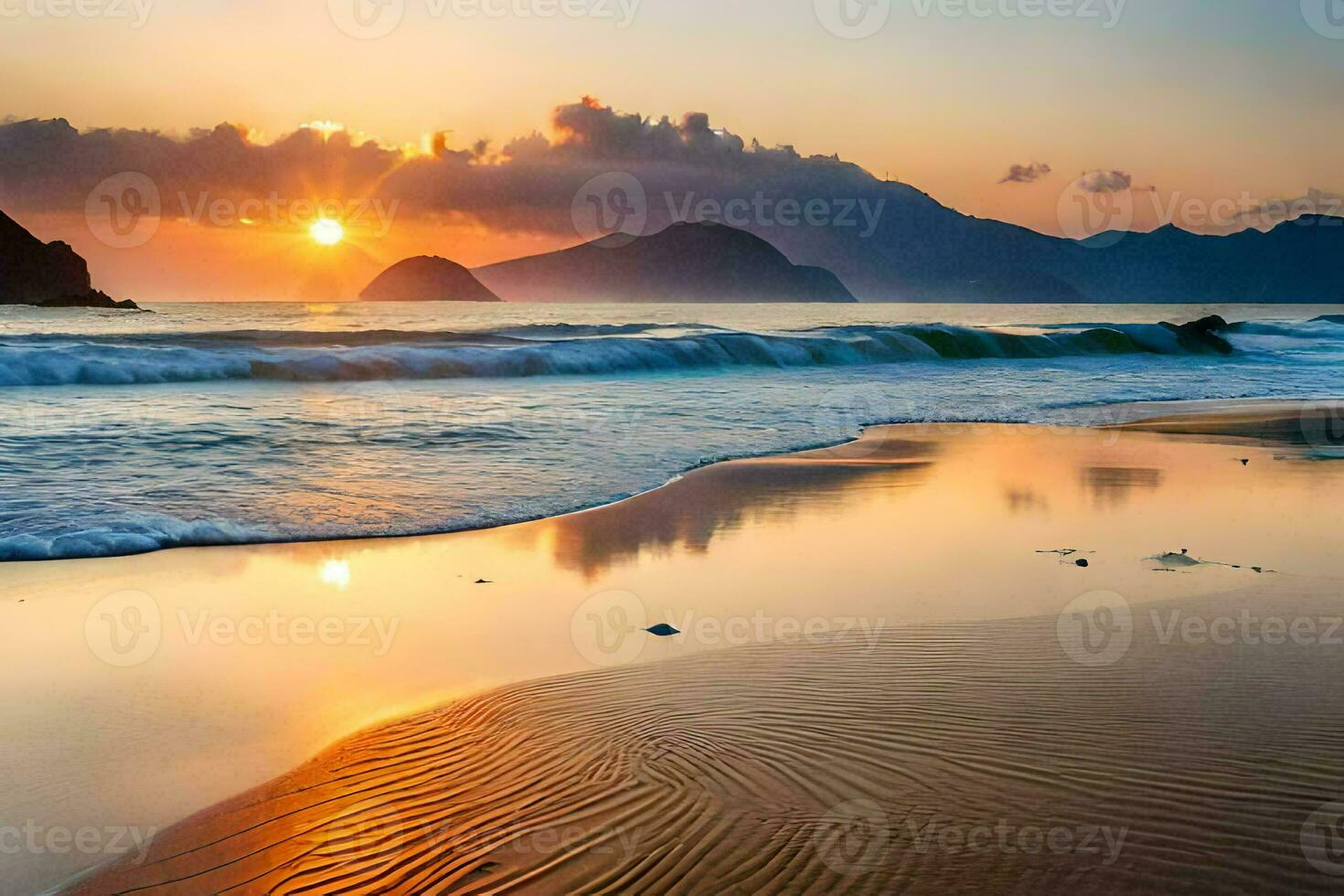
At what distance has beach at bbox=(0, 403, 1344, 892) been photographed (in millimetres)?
3725

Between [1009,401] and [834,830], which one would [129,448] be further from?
[1009,401]

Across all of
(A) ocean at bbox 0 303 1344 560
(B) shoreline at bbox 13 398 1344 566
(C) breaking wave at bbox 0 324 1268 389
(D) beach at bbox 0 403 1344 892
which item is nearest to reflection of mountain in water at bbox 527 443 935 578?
(D) beach at bbox 0 403 1344 892

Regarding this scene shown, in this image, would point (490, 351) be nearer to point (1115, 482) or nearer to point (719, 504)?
point (719, 504)

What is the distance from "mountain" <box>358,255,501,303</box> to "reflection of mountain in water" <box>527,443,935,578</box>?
514 feet

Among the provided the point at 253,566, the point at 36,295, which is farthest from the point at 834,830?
the point at 36,295

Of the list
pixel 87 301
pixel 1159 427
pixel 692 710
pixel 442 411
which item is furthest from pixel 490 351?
pixel 87 301

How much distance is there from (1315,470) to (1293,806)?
402 inches

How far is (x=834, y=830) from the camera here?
3.87 meters

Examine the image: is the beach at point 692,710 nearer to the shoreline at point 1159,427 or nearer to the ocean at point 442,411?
the shoreline at point 1159,427

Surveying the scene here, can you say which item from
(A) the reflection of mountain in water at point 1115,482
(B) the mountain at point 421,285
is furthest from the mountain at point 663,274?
(A) the reflection of mountain in water at point 1115,482

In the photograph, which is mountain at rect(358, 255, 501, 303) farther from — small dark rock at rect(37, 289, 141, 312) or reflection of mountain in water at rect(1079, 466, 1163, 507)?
reflection of mountain in water at rect(1079, 466, 1163, 507)

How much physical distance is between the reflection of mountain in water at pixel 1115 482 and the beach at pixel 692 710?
1.56 m

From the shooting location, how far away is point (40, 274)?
10456 cm

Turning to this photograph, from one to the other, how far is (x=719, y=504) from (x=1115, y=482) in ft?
15.8
